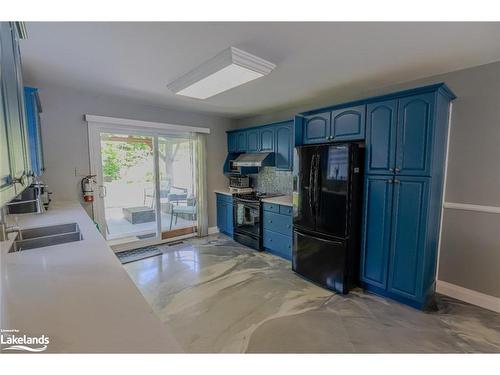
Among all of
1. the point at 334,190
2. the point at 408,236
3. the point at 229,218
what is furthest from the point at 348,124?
the point at 229,218

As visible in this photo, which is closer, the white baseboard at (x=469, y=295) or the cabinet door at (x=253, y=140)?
the white baseboard at (x=469, y=295)

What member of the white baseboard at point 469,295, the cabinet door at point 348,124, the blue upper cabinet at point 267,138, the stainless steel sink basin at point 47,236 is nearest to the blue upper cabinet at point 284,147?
the blue upper cabinet at point 267,138

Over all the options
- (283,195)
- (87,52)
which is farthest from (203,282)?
(87,52)

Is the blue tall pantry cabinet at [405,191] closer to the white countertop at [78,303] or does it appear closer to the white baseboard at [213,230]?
the white countertop at [78,303]

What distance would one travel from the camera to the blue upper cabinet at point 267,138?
3980 mm

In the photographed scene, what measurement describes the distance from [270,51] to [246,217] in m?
2.72

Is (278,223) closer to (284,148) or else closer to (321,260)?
(321,260)

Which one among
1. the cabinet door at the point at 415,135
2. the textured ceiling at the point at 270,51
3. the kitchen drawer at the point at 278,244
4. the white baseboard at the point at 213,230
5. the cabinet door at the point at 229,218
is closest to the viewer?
the textured ceiling at the point at 270,51

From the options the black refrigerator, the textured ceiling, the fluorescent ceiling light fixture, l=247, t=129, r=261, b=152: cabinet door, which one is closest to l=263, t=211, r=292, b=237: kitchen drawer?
the black refrigerator

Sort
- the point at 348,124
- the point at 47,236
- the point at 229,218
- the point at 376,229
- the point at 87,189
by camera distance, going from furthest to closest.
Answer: the point at 229,218
the point at 87,189
the point at 348,124
the point at 376,229
the point at 47,236

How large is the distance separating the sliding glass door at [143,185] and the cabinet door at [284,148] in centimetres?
170

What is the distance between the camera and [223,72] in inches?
85.8
